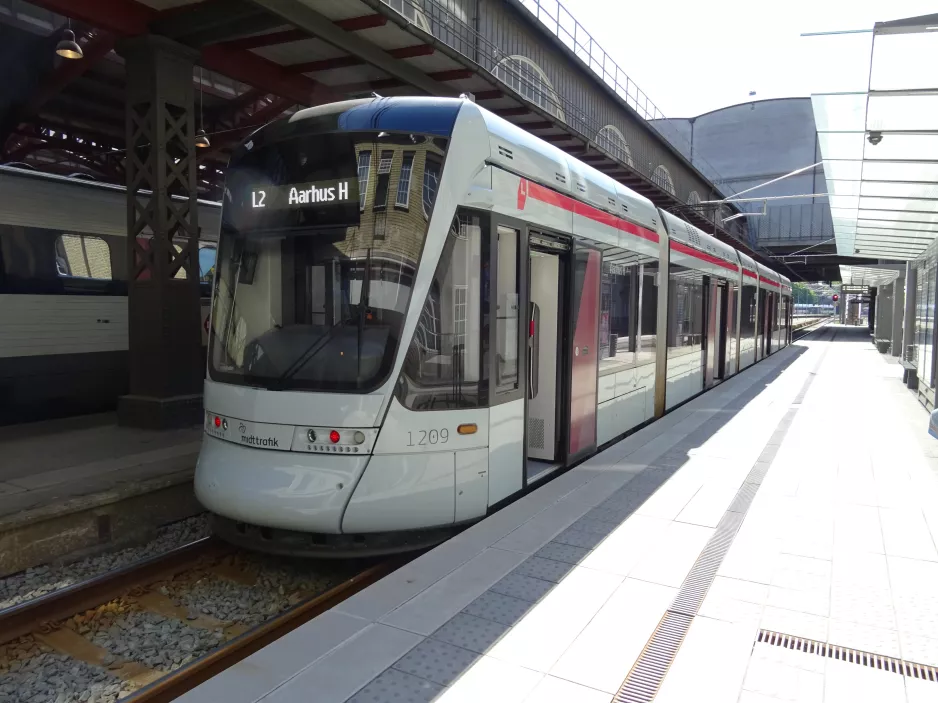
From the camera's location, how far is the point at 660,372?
32.6 feet

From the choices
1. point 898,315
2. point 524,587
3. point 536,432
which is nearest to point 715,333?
point 536,432

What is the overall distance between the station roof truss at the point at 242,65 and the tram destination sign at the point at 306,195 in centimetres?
152

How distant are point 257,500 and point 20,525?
2388 mm

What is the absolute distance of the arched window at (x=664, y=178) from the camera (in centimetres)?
2512

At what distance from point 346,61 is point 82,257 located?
15.8ft

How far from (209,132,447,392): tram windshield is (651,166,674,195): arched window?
2177 centimetres

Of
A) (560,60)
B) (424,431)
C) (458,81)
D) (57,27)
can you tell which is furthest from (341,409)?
(560,60)

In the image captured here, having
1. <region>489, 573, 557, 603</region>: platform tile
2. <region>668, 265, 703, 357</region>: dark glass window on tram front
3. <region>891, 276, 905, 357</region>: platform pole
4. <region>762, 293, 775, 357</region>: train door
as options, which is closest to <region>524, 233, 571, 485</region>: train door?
<region>489, 573, 557, 603</region>: platform tile

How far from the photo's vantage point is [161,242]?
903 centimetres

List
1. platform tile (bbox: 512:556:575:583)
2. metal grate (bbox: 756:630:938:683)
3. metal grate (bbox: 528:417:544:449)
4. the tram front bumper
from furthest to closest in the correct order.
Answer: metal grate (bbox: 528:417:544:449), the tram front bumper, platform tile (bbox: 512:556:575:583), metal grate (bbox: 756:630:938:683)

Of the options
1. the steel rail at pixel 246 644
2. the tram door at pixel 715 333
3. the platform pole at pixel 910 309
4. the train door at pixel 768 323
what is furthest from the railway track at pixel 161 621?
the train door at pixel 768 323

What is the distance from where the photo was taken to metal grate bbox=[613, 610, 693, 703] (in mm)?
3000

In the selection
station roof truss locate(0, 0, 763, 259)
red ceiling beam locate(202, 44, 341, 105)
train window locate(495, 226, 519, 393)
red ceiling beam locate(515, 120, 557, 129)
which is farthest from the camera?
red ceiling beam locate(515, 120, 557, 129)

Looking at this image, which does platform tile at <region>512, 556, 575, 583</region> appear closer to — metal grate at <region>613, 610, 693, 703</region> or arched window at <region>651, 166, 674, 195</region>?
metal grate at <region>613, 610, 693, 703</region>
